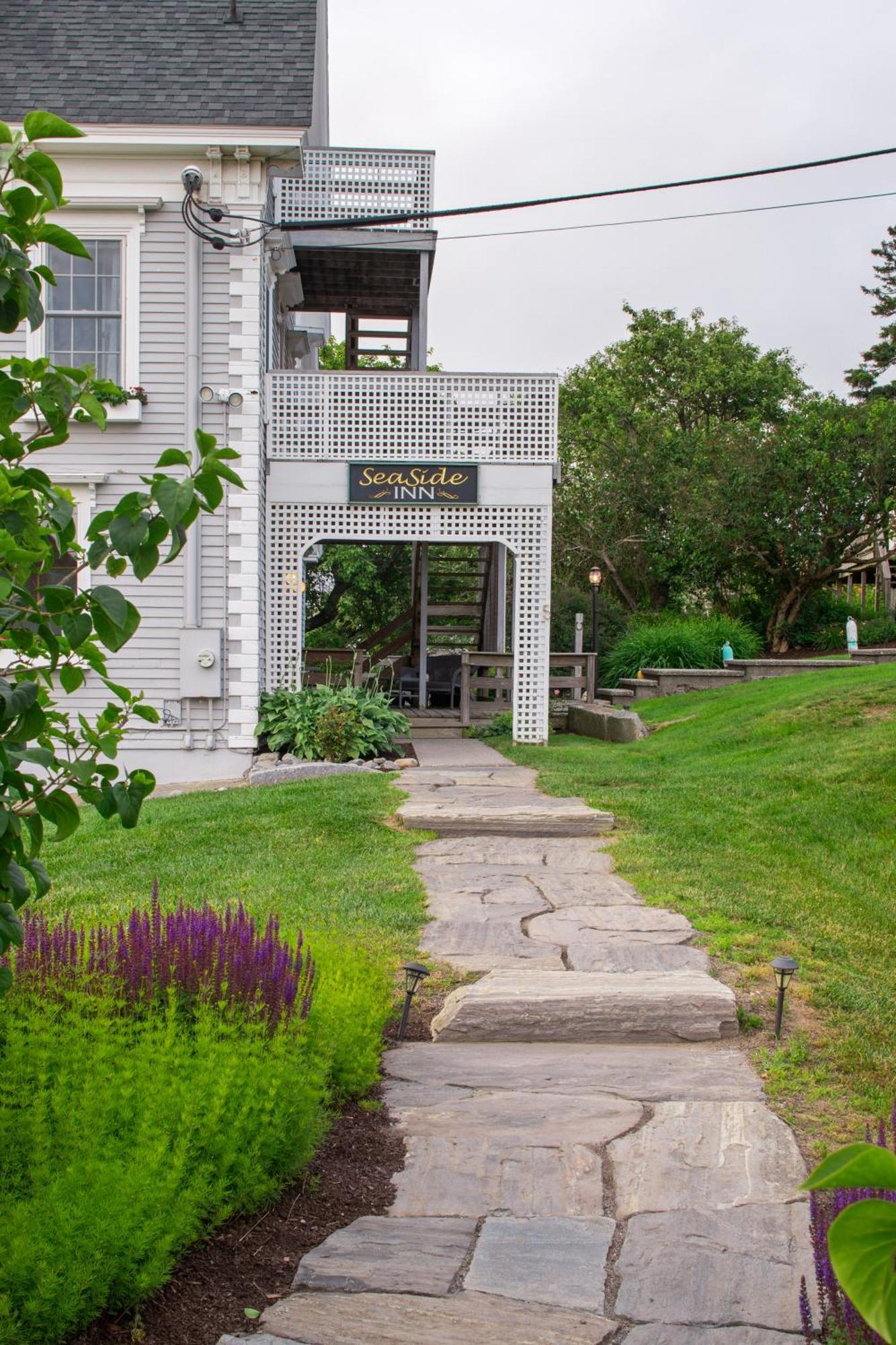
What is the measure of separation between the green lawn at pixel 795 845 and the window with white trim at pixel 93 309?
621 cm

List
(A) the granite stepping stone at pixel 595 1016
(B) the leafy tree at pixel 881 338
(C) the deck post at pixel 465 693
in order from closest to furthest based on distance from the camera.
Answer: (A) the granite stepping stone at pixel 595 1016
(C) the deck post at pixel 465 693
(B) the leafy tree at pixel 881 338

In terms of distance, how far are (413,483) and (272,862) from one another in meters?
7.77

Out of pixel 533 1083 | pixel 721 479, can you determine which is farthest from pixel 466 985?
pixel 721 479

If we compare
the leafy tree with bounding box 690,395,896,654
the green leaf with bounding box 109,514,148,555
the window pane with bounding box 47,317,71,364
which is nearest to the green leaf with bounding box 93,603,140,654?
the green leaf with bounding box 109,514,148,555

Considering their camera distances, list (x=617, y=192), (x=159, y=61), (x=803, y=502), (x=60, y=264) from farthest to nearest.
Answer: (x=803, y=502) → (x=159, y=61) → (x=60, y=264) → (x=617, y=192)

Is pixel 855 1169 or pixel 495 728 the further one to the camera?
pixel 495 728

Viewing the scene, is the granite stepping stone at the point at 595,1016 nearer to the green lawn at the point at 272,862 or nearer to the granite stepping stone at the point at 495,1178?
Answer: the green lawn at the point at 272,862

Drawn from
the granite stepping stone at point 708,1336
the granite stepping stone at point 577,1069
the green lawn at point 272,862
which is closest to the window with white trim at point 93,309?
the green lawn at point 272,862

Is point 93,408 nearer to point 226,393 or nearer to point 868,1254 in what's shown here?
point 868,1254

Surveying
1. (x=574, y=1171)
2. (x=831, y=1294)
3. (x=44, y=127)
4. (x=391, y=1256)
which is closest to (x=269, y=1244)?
(x=391, y=1256)

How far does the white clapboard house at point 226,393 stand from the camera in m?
12.8

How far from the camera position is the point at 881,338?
42.5 m

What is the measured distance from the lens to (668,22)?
515 inches

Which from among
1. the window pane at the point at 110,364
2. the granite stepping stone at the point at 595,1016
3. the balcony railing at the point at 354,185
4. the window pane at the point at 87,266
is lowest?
the granite stepping stone at the point at 595,1016
